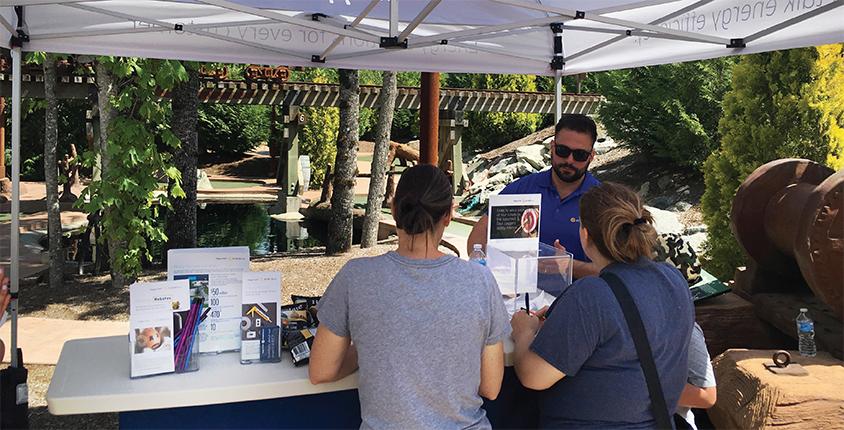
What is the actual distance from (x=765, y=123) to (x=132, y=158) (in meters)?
6.54

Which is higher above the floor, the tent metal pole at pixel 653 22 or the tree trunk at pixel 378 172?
the tent metal pole at pixel 653 22

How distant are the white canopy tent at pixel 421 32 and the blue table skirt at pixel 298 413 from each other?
5.65 ft

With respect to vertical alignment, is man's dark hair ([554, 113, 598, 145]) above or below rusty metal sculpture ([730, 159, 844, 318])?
above

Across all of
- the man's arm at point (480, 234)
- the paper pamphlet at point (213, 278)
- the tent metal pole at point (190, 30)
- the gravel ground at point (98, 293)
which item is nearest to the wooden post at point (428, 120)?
the gravel ground at point (98, 293)

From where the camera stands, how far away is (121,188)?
8.00 meters

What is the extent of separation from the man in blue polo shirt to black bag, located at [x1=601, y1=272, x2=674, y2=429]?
131 centimetres

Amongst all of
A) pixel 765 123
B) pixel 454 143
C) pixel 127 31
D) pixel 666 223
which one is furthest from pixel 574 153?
pixel 454 143

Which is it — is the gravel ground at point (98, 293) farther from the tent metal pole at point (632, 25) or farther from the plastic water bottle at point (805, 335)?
the plastic water bottle at point (805, 335)

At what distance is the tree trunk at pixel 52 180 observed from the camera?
8.62 meters

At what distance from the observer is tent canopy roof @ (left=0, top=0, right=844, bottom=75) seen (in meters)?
3.89

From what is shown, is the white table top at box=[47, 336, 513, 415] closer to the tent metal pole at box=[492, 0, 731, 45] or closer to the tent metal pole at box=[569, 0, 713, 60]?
the tent metal pole at box=[492, 0, 731, 45]

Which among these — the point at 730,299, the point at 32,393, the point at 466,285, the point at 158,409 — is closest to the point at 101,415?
the point at 32,393

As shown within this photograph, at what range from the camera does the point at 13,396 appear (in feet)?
11.7

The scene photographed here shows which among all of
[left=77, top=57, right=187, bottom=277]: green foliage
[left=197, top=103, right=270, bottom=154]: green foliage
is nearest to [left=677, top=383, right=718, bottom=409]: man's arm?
[left=77, top=57, right=187, bottom=277]: green foliage
